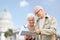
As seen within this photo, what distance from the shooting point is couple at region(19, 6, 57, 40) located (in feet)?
3.25

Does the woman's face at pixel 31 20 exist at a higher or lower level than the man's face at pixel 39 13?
lower

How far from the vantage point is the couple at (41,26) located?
3.25 ft

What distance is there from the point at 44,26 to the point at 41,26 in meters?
0.02

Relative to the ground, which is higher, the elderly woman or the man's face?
the man's face

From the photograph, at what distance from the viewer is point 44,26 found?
1035 mm

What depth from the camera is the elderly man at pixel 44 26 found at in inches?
38.9

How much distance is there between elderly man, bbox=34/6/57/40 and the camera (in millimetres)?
988

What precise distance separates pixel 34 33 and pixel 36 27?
0.08 meters

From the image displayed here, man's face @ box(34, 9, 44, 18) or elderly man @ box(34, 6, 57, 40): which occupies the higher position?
man's face @ box(34, 9, 44, 18)

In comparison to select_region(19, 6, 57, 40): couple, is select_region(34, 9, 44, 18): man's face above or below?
above

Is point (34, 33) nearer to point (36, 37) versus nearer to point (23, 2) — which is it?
point (36, 37)

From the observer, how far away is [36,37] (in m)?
1.06

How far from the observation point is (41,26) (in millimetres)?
1049

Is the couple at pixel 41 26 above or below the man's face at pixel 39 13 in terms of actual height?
below
